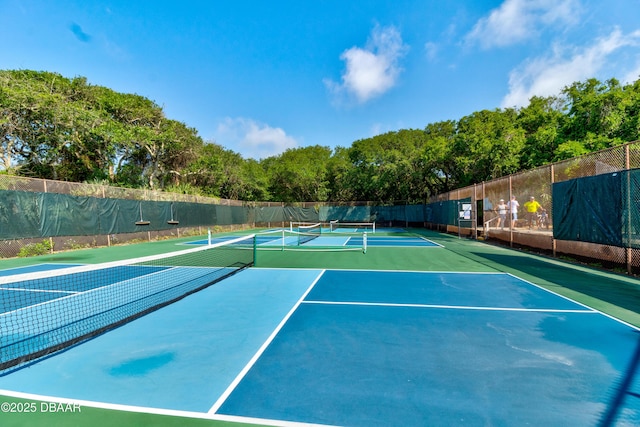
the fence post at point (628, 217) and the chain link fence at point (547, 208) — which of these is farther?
the chain link fence at point (547, 208)

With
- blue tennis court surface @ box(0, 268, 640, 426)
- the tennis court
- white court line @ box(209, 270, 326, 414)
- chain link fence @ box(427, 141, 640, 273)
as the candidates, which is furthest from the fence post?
white court line @ box(209, 270, 326, 414)

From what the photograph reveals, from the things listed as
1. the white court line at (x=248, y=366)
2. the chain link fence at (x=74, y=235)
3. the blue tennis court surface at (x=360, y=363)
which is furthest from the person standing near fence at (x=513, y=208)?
the chain link fence at (x=74, y=235)

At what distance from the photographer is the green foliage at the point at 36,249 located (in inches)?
492

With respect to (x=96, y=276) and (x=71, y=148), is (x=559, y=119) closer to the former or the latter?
(x=96, y=276)

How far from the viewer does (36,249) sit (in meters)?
13.0

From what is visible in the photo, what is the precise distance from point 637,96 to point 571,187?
38.6ft

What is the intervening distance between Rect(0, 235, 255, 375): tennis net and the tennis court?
0.86 feet

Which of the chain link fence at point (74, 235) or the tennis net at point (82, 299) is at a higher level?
the chain link fence at point (74, 235)

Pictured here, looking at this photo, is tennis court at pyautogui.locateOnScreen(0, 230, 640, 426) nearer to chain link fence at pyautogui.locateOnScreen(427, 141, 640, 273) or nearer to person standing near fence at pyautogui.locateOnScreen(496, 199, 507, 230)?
chain link fence at pyautogui.locateOnScreen(427, 141, 640, 273)

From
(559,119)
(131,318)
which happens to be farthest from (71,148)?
(559,119)

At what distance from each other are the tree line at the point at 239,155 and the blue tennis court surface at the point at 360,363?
49.5 ft

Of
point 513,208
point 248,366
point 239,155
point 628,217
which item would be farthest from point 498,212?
point 239,155

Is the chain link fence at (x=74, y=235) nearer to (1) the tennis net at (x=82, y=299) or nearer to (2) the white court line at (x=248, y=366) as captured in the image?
(1) the tennis net at (x=82, y=299)

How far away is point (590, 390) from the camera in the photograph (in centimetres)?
296
